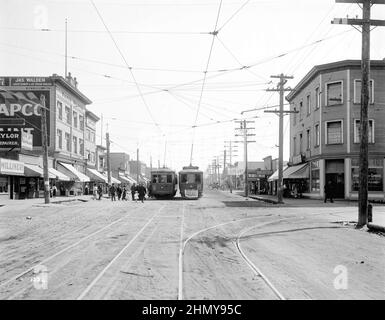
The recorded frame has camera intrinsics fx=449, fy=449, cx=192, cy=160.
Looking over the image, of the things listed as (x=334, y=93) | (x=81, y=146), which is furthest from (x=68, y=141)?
(x=334, y=93)

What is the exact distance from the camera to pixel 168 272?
25.9 ft

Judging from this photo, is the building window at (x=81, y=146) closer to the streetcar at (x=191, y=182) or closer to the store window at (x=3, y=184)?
the streetcar at (x=191, y=182)

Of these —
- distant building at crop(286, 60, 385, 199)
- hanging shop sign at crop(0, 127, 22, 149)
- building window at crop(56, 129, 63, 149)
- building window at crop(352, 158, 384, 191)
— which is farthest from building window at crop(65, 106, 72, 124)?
building window at crop(352, 158, 384, 191)

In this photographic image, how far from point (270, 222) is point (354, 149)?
762 inches

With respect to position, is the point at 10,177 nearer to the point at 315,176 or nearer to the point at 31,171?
the point at 31,171

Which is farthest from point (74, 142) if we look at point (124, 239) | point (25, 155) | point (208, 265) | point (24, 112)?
point (208, 265)

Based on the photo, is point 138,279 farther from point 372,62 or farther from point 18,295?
point 372,62

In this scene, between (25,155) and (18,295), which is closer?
(18,295)

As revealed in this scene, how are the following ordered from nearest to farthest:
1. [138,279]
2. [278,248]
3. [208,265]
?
[138,279]
[208,265]
[278,248]

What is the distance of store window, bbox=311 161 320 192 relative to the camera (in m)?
37.5

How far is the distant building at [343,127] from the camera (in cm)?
3462

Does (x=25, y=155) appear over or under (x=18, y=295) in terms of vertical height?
over

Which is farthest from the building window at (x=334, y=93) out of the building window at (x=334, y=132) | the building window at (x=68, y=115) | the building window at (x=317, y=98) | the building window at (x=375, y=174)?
the building window at (x=68, y=115)

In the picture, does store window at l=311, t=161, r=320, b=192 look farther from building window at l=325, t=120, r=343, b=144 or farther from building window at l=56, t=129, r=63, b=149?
building window at l=56, t=129, r=63, b=149
